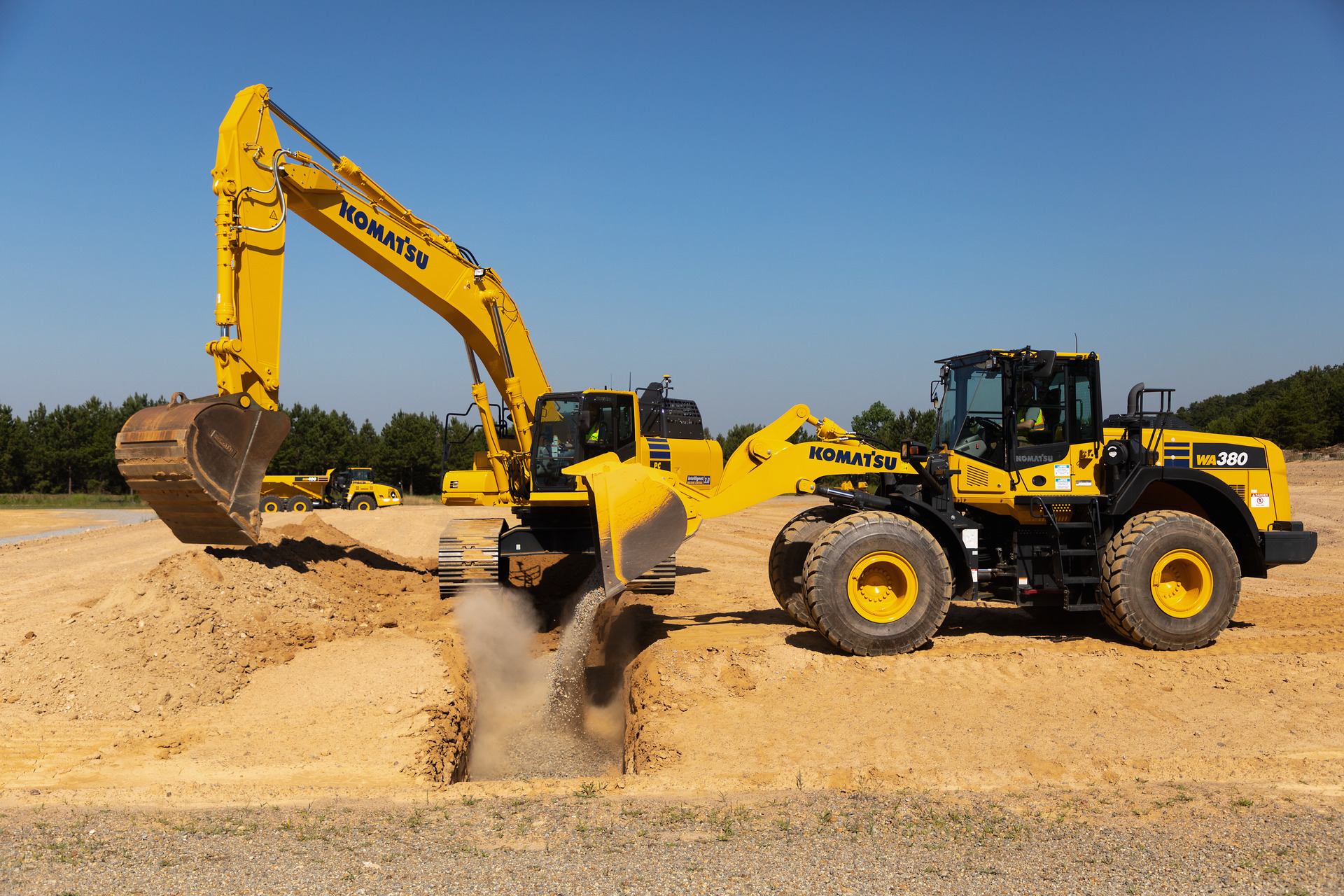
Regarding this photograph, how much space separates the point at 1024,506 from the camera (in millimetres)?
8812

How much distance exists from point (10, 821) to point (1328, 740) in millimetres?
9226

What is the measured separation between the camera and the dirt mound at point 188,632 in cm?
752

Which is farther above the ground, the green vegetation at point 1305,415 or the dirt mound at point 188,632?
the green vegetation at point 1305,415

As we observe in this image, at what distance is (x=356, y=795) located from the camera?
5.66 metres

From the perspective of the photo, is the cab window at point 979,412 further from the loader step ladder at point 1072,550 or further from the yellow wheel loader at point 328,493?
the yellow wheel loader at point 328,493

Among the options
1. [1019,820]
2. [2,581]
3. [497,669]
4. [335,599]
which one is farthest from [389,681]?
[2,581]

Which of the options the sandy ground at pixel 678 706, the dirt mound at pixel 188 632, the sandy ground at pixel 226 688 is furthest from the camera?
the dirt mound at pixel 188 632

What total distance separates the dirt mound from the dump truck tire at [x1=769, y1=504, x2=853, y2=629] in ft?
15.3

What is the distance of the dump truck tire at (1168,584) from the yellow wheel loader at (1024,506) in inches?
0.6

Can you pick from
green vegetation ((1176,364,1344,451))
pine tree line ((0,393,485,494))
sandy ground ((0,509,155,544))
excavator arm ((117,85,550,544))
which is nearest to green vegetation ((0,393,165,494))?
pine tree line ((0,393,485,494))

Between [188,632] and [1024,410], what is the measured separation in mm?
9142

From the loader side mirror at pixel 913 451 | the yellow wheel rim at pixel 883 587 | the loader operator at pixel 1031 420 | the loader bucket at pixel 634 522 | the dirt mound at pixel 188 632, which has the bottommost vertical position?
the dirt mound at pixel 188 632

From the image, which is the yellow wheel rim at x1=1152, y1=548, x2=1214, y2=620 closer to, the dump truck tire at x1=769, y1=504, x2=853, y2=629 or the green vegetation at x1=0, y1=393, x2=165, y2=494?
the dump truck tire at x1=769, y1=504, x2=853, y2=629

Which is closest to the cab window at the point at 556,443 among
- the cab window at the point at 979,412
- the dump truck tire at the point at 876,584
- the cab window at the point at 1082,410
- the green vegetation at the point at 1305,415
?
the dump truck tire at the point at 876,584
